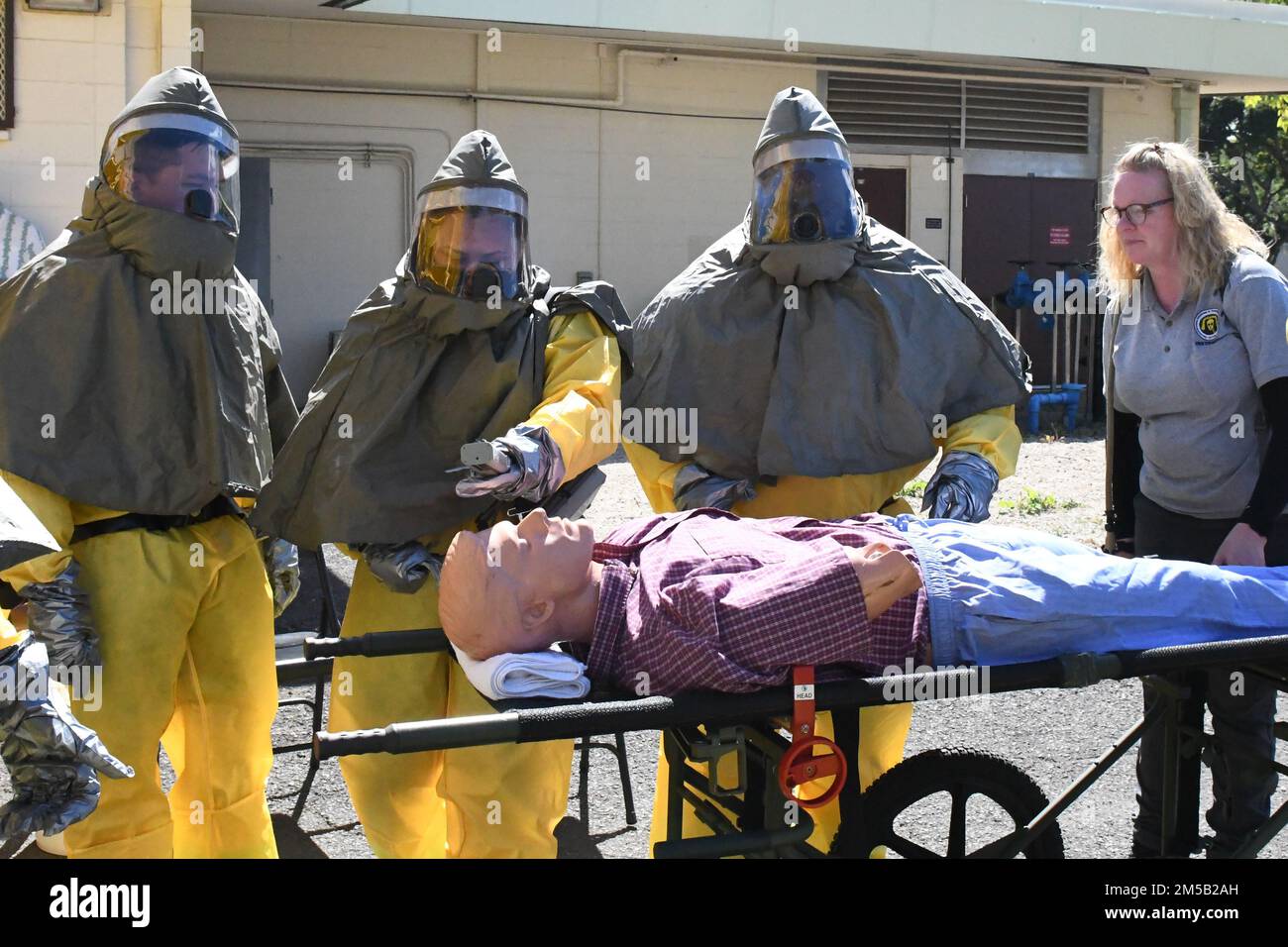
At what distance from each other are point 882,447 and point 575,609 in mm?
1059

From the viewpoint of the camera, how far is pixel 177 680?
11.0ft

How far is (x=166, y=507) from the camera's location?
3.20 meters

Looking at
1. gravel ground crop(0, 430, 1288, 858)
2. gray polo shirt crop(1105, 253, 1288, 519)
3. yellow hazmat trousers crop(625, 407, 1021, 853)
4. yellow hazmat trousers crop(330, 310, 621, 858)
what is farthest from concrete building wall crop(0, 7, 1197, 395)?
gray polo shirt crop(1105, 253, 1288, 519)

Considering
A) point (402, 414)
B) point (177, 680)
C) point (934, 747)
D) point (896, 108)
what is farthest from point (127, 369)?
point (896, 108)

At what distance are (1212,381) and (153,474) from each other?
2603mm

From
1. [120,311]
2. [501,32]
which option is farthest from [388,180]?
[120,311]

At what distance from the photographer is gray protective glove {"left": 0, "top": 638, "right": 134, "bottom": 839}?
2.27 meters

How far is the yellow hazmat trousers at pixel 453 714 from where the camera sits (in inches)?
123

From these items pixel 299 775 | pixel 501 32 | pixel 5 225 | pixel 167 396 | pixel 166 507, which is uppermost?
pixel 501 32

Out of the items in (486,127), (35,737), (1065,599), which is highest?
(486,127)

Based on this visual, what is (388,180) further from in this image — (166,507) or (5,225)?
(166,507)

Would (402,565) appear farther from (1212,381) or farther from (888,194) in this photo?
(888,194)

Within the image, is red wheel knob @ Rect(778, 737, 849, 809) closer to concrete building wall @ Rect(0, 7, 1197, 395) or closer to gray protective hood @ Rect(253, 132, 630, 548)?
gray protective hood @ Rect(253, 132, 630, 548)

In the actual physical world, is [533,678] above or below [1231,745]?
above
